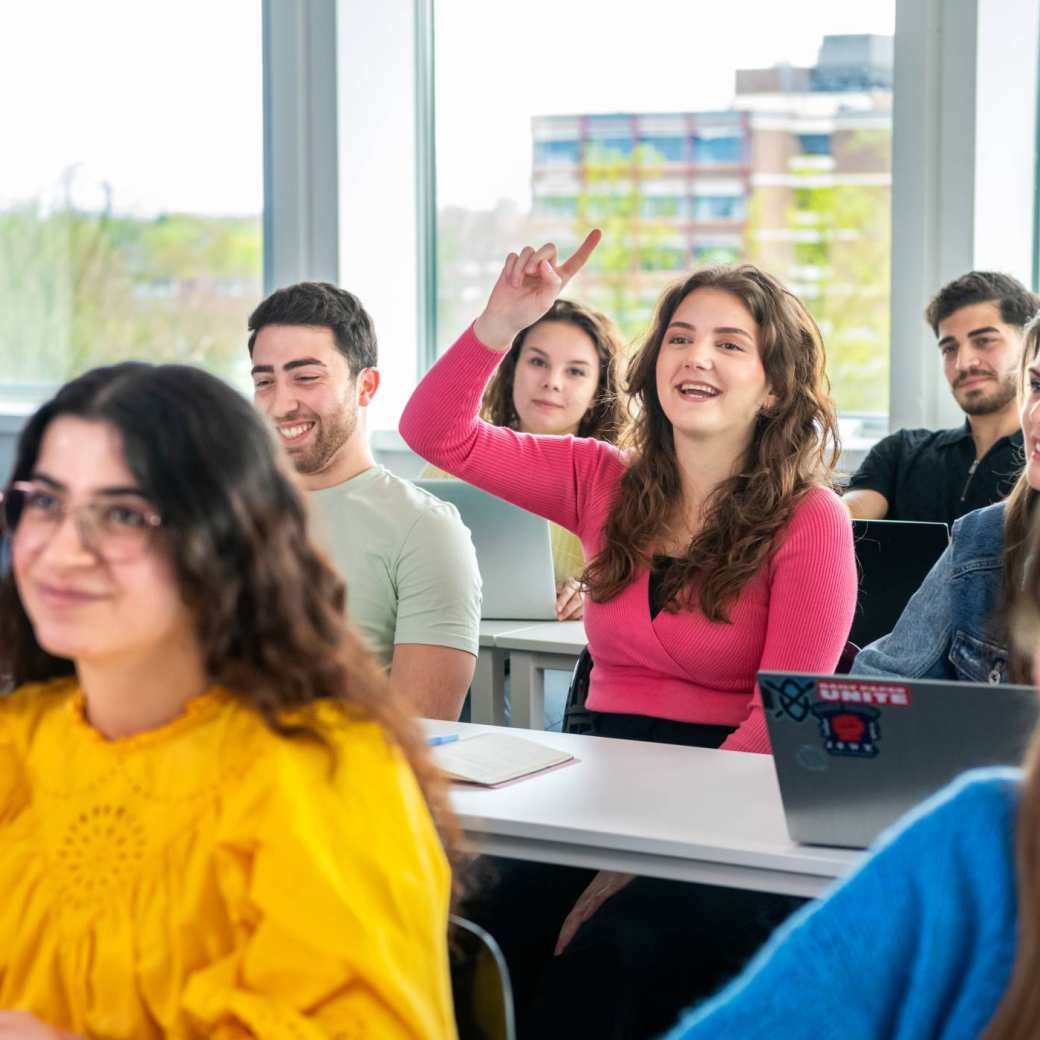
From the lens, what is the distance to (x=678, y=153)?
15.6ft

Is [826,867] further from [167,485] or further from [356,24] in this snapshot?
[356,24]

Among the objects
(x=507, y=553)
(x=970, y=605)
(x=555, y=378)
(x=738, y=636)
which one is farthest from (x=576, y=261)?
(x=555, y=378)

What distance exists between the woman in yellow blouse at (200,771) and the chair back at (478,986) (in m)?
0.05

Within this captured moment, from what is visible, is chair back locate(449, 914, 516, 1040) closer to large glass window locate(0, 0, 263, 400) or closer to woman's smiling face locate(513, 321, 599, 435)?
woman's smiling face locate(513, 321, 599, 435)

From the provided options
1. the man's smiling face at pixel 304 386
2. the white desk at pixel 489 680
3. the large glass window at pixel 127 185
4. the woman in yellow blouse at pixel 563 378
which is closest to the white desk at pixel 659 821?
the man's smiling face at pixel 304 386

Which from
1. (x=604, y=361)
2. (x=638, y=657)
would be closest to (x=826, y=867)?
(x=638, y=657)

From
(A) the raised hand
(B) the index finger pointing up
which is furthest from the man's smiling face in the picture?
(B) the index finger pointing up

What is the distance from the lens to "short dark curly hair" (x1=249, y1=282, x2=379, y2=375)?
Answer: 2684 mm

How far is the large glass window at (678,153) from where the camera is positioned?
176 inches

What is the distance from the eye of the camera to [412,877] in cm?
113

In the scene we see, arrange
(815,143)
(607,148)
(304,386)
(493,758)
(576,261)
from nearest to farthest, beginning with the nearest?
1. (493,758)
2. (576,261)
3. (304,386)
4. (815,143)
5. (607,148)

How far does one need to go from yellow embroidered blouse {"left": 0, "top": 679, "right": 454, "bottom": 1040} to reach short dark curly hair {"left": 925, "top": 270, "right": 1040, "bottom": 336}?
311 cm

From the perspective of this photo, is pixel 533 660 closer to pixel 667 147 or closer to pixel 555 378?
pixel 555 378

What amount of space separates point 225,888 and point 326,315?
1.68m
